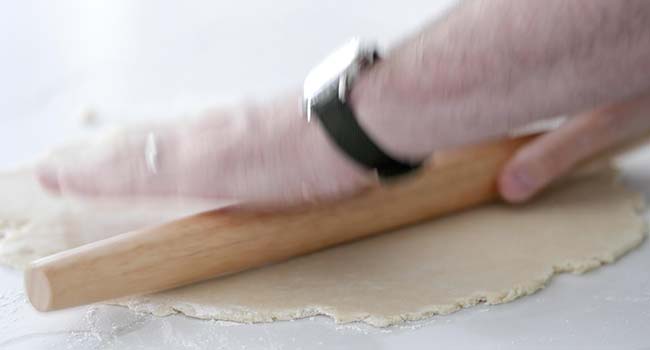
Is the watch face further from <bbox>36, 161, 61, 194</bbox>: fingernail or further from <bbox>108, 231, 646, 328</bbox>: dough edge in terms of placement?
<bbox>36, 161, 61, 194</bbox>: fingernail

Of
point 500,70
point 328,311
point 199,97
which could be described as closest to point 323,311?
point 328,311

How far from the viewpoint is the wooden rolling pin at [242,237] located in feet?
3.47

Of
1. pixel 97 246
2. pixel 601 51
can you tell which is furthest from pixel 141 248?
pixel 601 51

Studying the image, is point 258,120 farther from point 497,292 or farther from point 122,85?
point 122,85

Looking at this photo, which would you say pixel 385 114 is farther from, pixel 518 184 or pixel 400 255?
pixel 518 184

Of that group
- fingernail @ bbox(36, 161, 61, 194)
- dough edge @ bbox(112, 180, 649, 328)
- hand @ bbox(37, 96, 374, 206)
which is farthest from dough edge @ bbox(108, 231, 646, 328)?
fingernail @ bbox(36, 161, 61, 194)

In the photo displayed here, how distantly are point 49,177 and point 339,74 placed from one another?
51cm

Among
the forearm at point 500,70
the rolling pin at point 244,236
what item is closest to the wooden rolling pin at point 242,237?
the rolling pin at point 244,236

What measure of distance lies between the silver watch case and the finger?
1.32ft

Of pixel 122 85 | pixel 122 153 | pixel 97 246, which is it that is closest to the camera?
pixel 97 246

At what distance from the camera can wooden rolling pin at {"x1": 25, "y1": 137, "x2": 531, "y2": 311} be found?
1.06 metres

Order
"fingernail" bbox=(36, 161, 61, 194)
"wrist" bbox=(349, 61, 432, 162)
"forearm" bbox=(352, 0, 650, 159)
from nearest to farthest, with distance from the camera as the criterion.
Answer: "forearm" bbox=(352, 0, 650, 159)
"wrist" bbox=(349, 61, 432, 162)
"fingernail" bbox=(36, 161, 61, 194)

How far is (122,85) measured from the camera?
198cm

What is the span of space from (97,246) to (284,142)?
276mm
